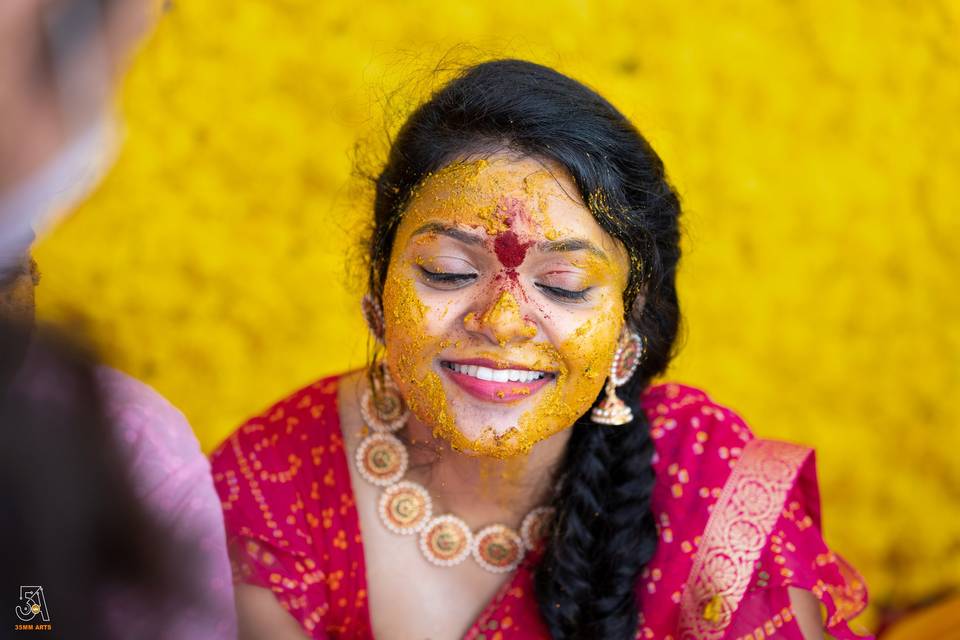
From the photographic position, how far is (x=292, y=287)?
368cm

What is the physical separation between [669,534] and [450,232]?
34.5 inches

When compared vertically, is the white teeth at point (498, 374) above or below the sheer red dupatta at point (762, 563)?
above

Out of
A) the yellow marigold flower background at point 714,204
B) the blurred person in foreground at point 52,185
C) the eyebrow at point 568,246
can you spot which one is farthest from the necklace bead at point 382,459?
the blurred person in foreground at point 52,185

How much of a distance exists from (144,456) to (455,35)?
78.7 inches

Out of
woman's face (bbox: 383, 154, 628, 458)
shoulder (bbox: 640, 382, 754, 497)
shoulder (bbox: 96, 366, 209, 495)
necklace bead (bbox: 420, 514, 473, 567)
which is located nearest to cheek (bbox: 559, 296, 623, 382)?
woman's face (bbox: 383, 154, 628, 458)

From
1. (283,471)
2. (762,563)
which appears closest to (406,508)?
(283,471)

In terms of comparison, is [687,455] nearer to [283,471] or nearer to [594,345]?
[594,345]

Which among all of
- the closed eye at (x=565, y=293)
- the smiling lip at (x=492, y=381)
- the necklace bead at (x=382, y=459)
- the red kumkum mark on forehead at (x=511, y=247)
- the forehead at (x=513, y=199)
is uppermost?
the forehead at (x=513, y=199)

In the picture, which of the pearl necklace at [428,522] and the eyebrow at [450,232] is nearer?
the eyebrow at [450,232]

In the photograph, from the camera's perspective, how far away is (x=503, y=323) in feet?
6.55

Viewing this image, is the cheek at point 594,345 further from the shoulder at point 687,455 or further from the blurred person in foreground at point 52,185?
the blurred person in foreground at point 52,185

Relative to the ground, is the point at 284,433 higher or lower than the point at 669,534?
higher

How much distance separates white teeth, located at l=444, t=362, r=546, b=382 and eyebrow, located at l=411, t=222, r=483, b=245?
10.2 inches

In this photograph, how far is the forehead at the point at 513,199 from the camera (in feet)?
6.67
